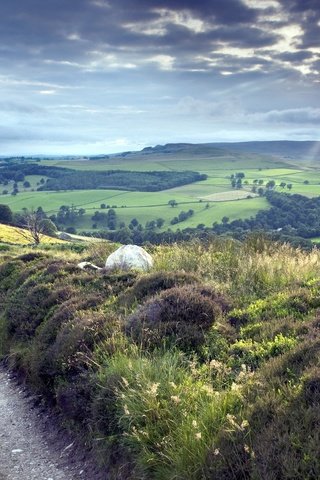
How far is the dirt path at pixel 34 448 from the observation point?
5.87 m

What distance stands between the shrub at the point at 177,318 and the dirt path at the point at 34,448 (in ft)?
6.08

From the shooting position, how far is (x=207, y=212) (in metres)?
117

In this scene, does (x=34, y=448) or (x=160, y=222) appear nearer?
(x=34, y=448)

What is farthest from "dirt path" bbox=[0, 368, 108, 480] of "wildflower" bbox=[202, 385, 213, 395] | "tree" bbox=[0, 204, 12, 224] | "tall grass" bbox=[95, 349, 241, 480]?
"tree" bbox=[0, 204, 12, 224]

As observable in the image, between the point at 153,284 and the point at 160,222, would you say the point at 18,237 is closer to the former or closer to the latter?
the point at 160,222

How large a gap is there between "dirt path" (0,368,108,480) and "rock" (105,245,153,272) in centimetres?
591

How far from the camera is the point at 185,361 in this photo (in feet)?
20.5

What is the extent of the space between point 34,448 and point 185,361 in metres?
2.70

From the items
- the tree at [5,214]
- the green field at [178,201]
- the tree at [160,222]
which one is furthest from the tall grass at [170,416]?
the tree at [160,222]

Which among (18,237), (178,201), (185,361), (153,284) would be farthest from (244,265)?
(178,201)

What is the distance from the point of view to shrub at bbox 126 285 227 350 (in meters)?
7.23

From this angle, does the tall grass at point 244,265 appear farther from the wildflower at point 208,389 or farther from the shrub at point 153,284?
the wildflower at point 208,389

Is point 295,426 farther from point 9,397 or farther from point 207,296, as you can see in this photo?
point 9,397

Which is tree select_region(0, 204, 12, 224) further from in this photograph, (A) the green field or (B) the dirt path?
(B) the dirt path
